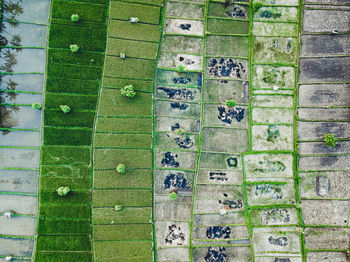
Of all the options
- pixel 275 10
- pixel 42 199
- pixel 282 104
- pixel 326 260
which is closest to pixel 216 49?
pixel 275 10

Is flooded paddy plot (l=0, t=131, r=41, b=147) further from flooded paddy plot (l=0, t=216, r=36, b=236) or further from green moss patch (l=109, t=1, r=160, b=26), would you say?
green moss patch (l=109, t=1, r=160, b=26)

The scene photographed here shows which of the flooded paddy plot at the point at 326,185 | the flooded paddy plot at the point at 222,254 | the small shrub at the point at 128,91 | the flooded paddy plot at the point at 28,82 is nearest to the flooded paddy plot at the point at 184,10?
the small shrub at the point at 128,91

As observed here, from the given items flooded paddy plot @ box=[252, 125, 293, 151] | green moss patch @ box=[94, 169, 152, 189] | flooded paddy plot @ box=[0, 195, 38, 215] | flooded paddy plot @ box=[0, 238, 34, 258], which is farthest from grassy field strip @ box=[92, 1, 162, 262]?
flooded paddy plot @ box=[252, 125, 293, 151]

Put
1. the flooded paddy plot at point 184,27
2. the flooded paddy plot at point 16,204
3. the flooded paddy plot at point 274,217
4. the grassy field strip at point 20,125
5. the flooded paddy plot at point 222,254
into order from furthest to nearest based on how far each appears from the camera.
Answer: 1. the flooded paddy plot at point 274,217
2. the flooded paddy plot at point 222,254
3. the flooded paddy plot at point 184,27
4. the flooded paddy plot at point 16,204
5. the grassy field strip at point 20,125

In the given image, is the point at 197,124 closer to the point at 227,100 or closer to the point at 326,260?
the point at 227,100

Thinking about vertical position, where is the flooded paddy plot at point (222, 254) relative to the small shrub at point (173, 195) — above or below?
below

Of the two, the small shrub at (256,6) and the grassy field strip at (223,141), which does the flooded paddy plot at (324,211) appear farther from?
the small shrub at (256,6)
